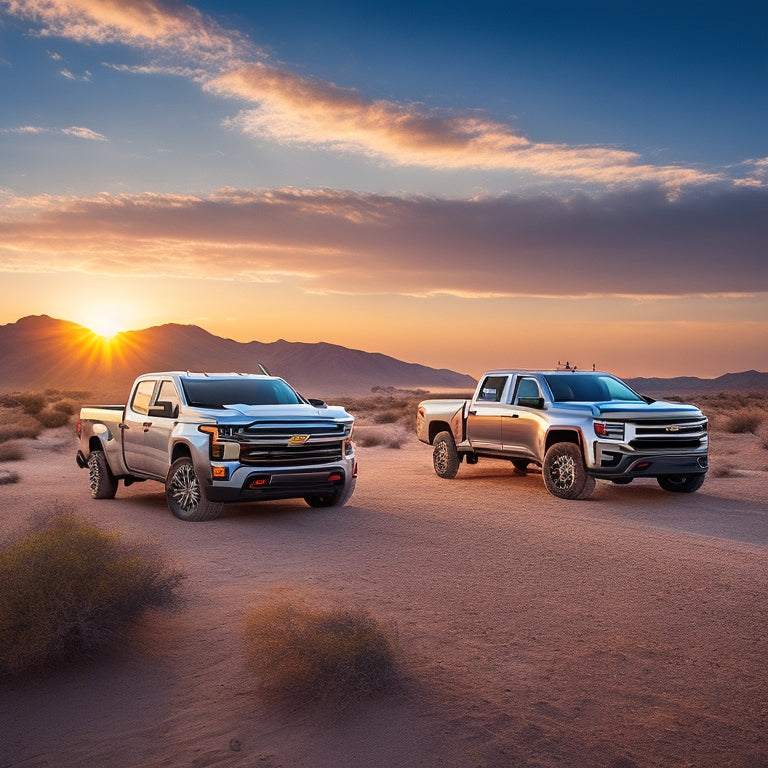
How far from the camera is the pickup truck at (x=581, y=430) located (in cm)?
1386

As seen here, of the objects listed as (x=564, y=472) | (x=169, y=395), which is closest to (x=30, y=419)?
(x=169, y=395)

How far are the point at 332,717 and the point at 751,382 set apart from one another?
7576 inches

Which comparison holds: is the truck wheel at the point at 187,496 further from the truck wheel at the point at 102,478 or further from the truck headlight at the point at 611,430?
the truck headlight at the point at 611,430

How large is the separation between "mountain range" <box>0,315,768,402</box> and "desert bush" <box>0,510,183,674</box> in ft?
450

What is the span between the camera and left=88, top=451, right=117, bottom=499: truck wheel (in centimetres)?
1433

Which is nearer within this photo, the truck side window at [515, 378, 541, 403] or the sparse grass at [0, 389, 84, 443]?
the truck side window at [515, 378, 541, 403]

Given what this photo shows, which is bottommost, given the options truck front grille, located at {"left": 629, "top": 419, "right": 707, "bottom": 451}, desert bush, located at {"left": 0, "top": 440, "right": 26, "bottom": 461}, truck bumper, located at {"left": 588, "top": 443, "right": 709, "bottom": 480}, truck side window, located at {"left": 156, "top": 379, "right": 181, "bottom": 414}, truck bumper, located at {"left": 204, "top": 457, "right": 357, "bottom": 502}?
desert bush, located at {"left": 0, "top": 440, "right": 26, "bottom": 461}

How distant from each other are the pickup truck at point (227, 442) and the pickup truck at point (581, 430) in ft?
12.4

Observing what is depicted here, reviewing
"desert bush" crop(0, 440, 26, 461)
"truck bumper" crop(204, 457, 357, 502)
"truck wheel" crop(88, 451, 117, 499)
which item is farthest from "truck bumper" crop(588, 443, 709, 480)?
"desert bush" crop(0, 440, 26, 461)

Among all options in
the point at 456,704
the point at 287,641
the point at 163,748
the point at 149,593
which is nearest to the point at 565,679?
the point at 456,704

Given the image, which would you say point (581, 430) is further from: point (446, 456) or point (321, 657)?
point (321, 657)

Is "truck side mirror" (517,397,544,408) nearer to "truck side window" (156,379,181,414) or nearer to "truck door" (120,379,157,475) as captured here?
"truck side window" (156,379,181,414)

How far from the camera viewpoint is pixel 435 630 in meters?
6.84

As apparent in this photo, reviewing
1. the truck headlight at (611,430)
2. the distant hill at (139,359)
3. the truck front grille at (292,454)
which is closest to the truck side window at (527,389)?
the truck headlight at (611,430)
